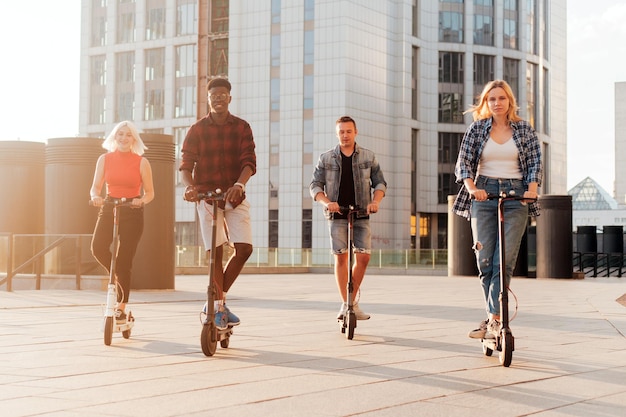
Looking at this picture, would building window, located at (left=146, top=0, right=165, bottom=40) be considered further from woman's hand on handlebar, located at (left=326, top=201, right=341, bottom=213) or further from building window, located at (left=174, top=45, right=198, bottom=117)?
woman's hand on handlebar, located at (left=326, top=201, right=341, bottom=213)

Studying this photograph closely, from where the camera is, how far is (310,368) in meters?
6.11

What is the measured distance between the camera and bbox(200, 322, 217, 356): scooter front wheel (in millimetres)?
6602

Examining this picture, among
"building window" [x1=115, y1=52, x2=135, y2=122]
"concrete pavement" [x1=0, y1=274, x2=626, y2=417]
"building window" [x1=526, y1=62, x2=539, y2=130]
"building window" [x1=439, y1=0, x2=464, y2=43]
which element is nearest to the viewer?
"concrete pavement" [x1=0, y1=274, x2=626, y2=417]

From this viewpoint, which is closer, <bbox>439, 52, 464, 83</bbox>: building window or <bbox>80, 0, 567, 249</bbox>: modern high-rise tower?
<bbox>80, 0, 567, 249</bbox>: modern high-rise tower

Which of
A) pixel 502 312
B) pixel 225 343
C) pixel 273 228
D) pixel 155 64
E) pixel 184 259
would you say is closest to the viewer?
pixel 502 312

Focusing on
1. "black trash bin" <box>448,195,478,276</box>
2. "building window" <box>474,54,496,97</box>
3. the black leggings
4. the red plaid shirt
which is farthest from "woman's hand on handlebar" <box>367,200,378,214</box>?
"building window" <box>474,54,496,97</box>

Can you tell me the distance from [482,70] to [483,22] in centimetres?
349

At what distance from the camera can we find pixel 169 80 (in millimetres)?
65312

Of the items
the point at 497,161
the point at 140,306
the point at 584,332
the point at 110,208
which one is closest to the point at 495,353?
the point at 497,161

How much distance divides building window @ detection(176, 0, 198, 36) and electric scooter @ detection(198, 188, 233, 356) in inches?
2334

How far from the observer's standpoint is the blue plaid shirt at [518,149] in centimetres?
696

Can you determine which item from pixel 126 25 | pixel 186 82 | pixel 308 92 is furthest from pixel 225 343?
pixel 126 25

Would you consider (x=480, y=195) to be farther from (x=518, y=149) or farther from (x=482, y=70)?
(x=482, y=70)

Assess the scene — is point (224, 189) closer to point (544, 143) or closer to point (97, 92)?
point (97, 92)
